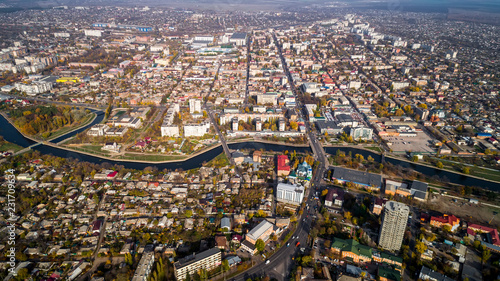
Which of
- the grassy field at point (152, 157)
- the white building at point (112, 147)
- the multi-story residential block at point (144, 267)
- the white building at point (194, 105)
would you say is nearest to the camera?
the multi-story residential block at point (144, 267)

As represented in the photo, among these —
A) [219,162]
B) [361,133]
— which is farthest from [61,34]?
[361,133]

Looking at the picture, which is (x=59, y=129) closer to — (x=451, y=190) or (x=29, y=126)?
(x=29, y=126)

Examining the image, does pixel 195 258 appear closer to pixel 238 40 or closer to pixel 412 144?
pixel 412 144

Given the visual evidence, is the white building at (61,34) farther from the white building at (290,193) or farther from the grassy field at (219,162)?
the white building at (290,193)

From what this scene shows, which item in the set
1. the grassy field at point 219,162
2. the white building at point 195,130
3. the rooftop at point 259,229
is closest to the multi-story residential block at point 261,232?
the rooftop at point 259,229

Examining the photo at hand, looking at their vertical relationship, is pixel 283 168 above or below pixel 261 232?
above

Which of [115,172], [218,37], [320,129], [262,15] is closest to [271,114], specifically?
[320,129]

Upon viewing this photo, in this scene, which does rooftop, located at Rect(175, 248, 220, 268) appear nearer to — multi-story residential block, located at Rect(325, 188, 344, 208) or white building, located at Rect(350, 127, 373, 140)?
multi-story residential block, located at Rect(325, 188, 344, 208)
